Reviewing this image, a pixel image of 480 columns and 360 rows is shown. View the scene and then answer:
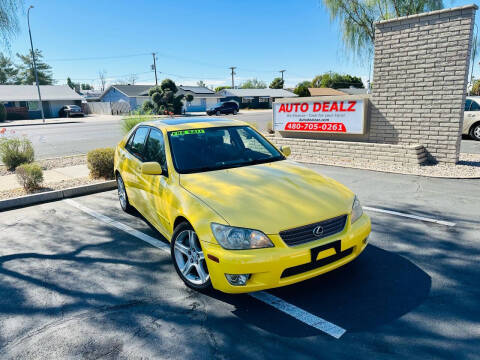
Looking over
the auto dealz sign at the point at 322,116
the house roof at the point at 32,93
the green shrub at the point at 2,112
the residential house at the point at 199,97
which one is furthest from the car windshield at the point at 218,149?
the residential house at the point at 199,97

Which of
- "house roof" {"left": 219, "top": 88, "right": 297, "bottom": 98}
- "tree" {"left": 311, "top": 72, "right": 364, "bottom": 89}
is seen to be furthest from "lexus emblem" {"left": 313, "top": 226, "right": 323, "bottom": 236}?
"tree" {"left": 311, "top": 72, "right": 364, "bottom": 89}

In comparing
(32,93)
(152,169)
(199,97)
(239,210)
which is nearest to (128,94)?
(199,97)

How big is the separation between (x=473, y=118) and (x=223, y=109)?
31.4m

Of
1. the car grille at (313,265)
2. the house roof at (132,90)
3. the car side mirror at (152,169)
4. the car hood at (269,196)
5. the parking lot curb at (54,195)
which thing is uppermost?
the house roof at (132,90)

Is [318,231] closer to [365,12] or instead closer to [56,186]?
[56,186]

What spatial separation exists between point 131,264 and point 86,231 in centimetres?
153

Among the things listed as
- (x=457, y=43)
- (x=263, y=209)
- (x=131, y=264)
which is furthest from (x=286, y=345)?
(x=457, y=43)

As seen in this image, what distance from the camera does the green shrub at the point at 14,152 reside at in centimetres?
965

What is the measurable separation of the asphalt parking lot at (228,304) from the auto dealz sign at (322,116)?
5.49 metres

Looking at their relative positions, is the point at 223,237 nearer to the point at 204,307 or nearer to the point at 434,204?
the point at 204,307

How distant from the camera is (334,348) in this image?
8.66ft

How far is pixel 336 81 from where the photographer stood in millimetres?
80750

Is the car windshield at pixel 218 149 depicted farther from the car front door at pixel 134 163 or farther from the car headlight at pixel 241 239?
the car headlight at pixel 241 239

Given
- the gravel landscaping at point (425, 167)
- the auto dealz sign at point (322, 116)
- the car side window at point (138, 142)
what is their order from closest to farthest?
1. the car side window at point (138, 142)
2. the gravel landscaping at point (425, 167)
3. the auto dealz sign at point (322, 116)
